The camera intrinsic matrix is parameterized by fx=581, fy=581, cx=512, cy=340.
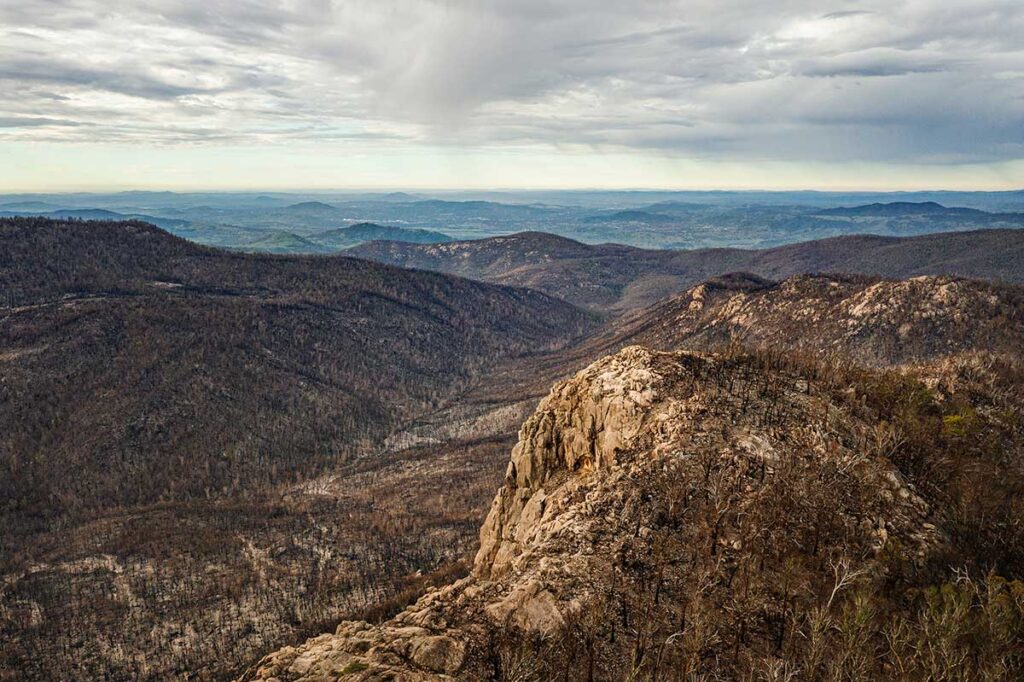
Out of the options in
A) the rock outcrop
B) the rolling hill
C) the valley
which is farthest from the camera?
the rolling hill

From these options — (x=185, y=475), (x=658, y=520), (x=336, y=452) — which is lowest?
(x=336, y=452)

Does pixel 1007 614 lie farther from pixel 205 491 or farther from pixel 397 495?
pixel 205 491

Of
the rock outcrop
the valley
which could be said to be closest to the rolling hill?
the valley

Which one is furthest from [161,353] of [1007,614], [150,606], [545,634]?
[1007,614]

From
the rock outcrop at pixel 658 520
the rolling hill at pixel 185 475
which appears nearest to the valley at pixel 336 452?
the rock outcrop at pixel 658 520

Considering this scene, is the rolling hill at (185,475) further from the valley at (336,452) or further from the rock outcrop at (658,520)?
the rock outcrop at (658,520)

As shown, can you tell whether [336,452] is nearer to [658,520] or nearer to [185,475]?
[185,475]

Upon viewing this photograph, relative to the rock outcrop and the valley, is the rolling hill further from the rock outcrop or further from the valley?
the rock outcrop

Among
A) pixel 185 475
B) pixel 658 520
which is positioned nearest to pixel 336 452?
pixel 185 475
